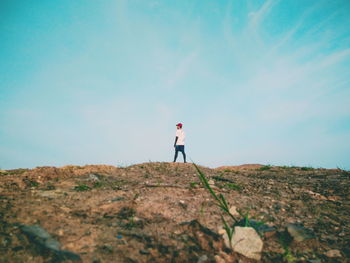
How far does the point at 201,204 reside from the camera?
11.6 feet

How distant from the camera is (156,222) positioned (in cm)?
299

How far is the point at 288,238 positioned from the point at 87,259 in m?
2.36

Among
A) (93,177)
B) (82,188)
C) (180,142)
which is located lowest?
(82,188)

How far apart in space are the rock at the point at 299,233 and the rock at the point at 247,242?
51 centimetres

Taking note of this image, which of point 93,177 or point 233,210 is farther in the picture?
point 93,177

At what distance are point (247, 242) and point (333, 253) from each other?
0.98 metres

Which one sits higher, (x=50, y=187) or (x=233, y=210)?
(x=50, y=187)

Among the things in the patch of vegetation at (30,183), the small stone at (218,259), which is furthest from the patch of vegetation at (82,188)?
the small stone at (218,259)

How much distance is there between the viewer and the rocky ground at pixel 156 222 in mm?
2412

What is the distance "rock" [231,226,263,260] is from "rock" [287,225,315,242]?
1.66 ft

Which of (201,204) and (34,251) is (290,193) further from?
(34,251)

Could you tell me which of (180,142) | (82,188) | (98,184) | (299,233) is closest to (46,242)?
(82,188)

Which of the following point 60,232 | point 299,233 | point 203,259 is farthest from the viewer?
point 299,233

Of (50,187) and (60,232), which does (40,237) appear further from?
(50,187)
